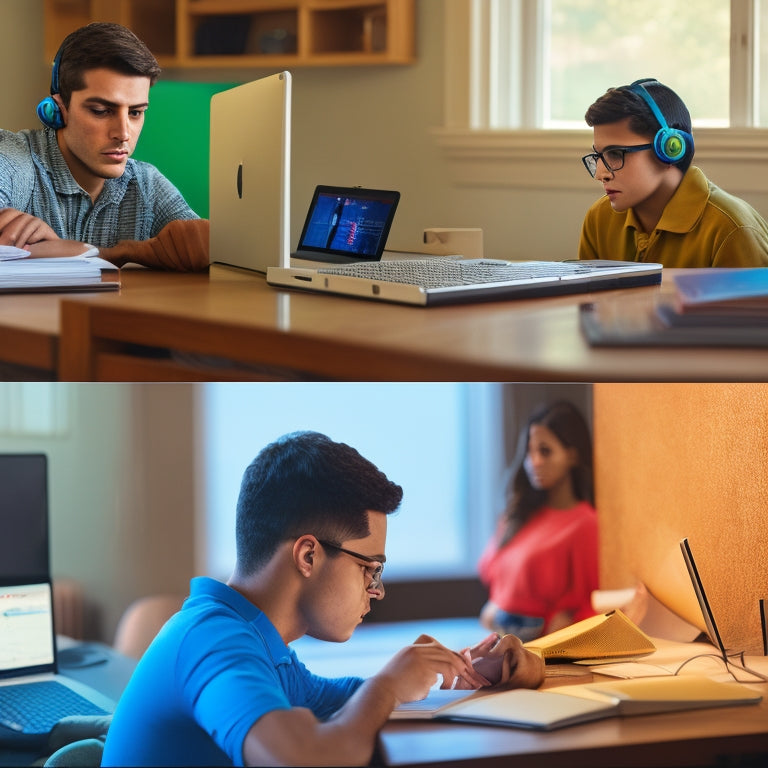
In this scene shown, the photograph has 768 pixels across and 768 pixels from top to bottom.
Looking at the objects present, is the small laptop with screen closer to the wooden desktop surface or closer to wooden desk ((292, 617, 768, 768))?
the wooden desktop surface

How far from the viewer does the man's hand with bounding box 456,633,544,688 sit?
87cm

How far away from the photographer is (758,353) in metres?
0.75

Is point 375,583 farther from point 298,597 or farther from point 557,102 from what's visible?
point 557,102

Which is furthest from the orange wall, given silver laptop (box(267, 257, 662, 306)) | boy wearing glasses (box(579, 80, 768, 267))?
boy wearing glasses (box(579, 80, 768, 267))

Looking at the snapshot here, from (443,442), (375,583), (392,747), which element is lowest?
(392,747)

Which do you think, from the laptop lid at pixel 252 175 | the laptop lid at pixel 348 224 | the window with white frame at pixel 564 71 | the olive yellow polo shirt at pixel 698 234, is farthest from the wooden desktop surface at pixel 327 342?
the window with white frame at pixel 564 71

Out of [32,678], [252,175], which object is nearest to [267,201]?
[252,175]

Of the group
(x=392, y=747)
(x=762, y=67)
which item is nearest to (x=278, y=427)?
(x=392, y=747)

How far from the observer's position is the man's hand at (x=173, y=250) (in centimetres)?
154

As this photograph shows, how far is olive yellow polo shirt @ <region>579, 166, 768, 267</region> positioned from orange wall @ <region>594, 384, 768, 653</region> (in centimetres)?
104

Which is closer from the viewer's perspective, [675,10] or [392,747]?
[392,747]

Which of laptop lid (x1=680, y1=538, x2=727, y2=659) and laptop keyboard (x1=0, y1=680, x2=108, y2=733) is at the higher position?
laptop lid (x1=680, y1=538, x2=727, y2=659)

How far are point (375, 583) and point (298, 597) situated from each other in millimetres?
67

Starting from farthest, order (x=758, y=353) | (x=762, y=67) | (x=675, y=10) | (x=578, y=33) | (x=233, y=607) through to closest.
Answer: (x=578, y=33)
(x=675, y=10)
(x=762, y=67)
(x=233, y=607)
(x=758, y=353)
